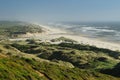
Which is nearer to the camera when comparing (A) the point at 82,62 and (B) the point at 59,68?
(B) the point at 59,68

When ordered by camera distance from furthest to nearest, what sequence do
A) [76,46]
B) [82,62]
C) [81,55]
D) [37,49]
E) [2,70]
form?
[76,46], [37,49], [81,55], [82,62], [2,70]

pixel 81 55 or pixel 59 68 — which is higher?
pixel 59 68

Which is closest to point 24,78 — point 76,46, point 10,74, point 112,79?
point 10,74

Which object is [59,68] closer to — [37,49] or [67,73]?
[67,73]

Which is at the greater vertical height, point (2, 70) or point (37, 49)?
point (2, 70)

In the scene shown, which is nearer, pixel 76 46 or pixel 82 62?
pixel 82 62

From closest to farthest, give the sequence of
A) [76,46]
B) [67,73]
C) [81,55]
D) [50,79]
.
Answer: [50,79] < [67,73] < [81,55] < [76,46]

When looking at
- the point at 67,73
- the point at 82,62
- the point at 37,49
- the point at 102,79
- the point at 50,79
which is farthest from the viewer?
the point at 37,49

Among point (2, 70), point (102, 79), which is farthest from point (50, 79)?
point (102, 79)

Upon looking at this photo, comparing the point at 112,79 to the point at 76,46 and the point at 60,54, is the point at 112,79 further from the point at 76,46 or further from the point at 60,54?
the point at 76,46
